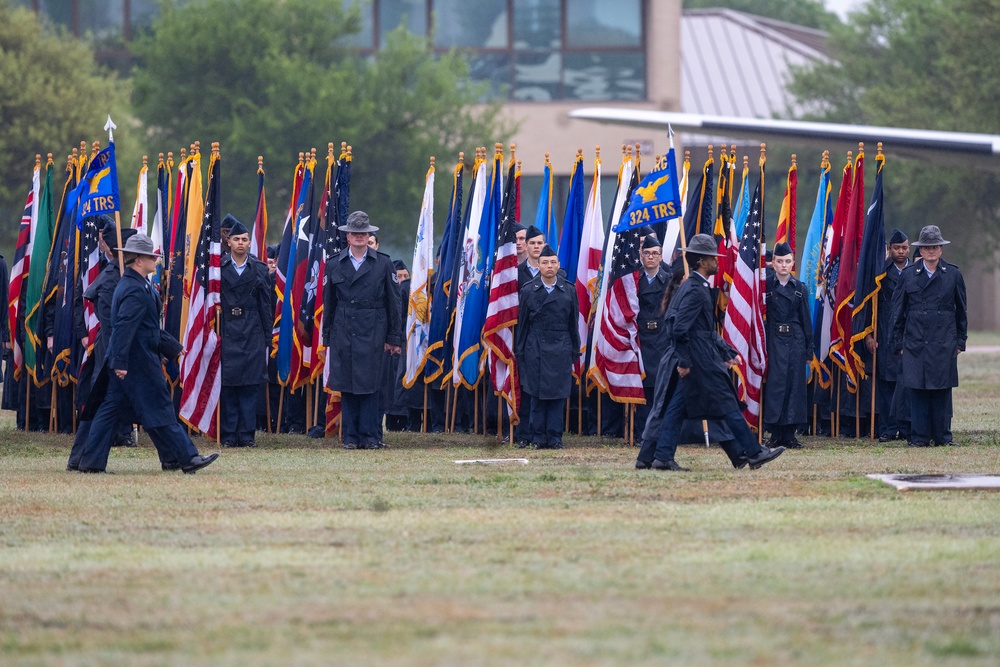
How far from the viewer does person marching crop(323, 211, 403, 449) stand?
14734 mm

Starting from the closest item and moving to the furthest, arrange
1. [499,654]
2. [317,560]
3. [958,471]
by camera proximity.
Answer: [499,654] → [317,560] → [958,471]

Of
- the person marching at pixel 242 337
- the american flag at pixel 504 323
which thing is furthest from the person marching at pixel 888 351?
the person marching at pixel 242 337

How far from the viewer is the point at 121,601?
23.0 feet

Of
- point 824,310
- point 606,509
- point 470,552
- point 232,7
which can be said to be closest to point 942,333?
point 824,310

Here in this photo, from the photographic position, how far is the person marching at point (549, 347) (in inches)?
585

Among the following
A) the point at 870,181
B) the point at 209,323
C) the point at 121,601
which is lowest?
the point at 121,601

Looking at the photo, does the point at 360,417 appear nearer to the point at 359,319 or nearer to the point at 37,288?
the point at 359,319

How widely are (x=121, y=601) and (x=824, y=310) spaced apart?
10.4m

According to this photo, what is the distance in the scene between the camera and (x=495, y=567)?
7.77 meters

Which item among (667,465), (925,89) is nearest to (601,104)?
(925,89)

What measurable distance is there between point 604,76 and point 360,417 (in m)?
28.9

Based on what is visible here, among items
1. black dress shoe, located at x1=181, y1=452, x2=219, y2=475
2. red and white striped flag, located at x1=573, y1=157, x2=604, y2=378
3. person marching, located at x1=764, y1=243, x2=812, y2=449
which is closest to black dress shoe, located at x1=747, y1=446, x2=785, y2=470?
person marching, located at x1=764, y1=243, x2=812, y2=449

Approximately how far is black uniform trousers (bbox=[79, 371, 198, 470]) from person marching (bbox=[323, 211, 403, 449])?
2.80 metres

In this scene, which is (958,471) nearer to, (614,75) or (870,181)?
(614,75)
